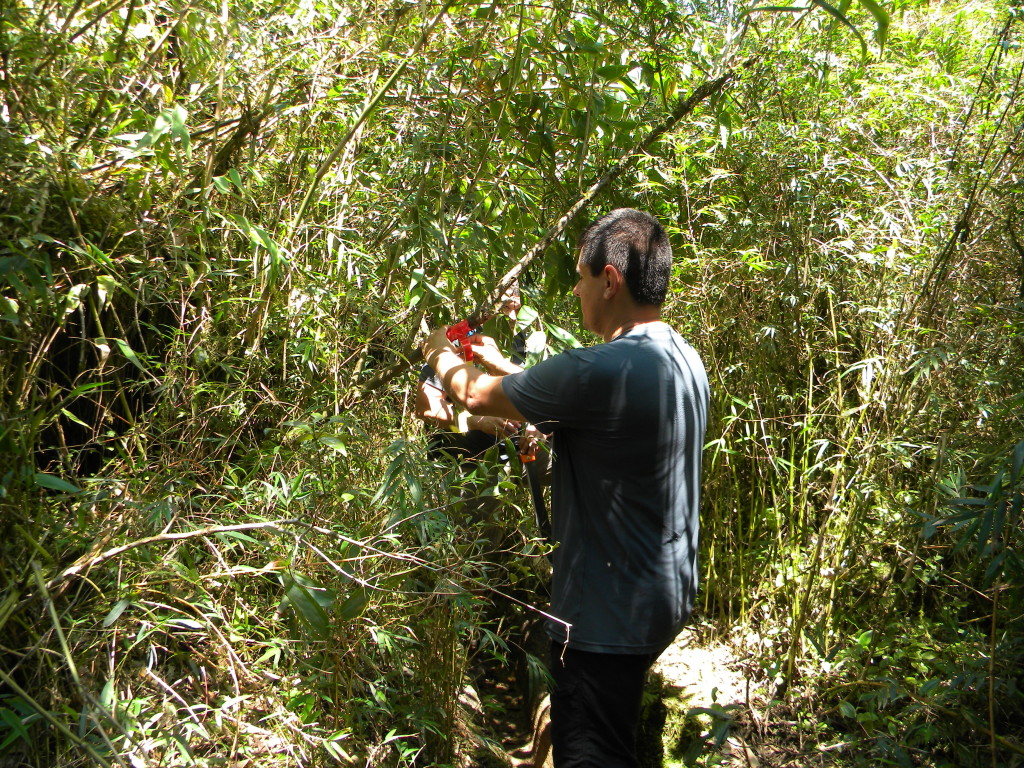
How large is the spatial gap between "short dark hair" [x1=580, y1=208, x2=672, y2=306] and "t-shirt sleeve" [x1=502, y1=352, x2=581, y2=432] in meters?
0.29

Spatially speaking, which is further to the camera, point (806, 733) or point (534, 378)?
point (806, 733)

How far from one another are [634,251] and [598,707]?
104 centimetres

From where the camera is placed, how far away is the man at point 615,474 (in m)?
1.80

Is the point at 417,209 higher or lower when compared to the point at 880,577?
higher

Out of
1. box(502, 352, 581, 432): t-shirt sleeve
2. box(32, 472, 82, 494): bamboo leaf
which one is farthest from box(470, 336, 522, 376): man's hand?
box(32, 472, 82, 494): bamboo leaf

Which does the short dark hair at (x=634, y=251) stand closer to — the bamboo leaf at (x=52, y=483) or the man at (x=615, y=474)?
the man at (x=615, y=474)

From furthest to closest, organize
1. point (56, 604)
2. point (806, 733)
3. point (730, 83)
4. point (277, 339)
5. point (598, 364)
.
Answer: point (806, 733), point (730, 83), point (277, 339), point (598, 364), point (56, 604)

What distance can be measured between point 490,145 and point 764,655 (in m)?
2.21

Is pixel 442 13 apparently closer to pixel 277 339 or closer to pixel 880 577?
pixel 277 339

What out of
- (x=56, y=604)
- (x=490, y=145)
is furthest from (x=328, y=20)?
(x=56, y=604)

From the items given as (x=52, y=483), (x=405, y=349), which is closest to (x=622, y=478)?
(x=405, y=349)

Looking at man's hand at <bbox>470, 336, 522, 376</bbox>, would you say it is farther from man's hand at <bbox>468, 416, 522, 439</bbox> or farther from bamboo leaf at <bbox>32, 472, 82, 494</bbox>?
bamboo leaf at <bbox>32, 472, 82, 494</bbox>

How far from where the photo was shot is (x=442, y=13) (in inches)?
76.3

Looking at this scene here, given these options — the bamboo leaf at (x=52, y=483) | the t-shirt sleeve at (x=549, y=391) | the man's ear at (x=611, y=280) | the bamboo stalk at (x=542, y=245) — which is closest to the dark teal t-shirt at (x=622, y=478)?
the t-shirt sleeve at (x=549, y=391)
